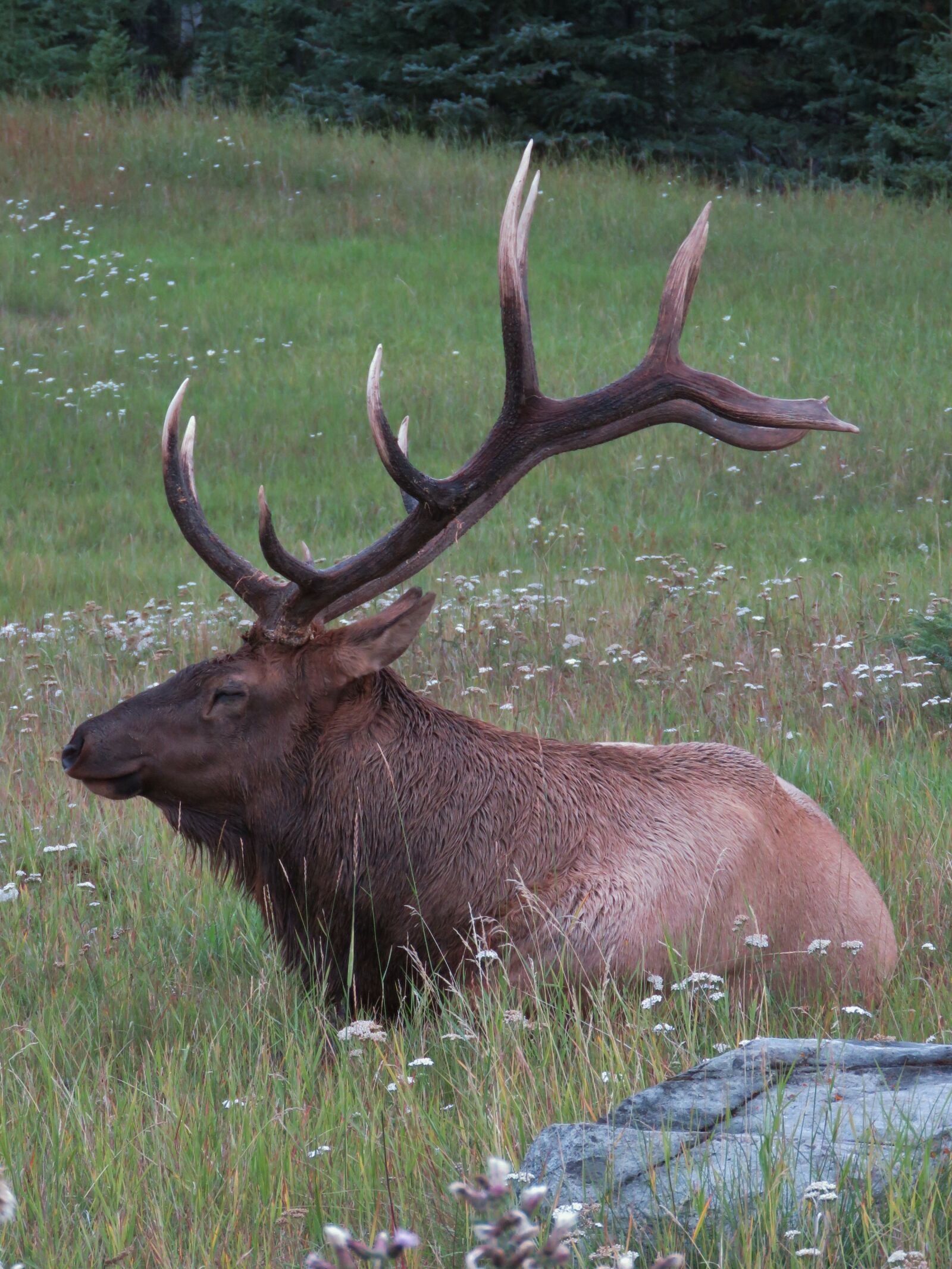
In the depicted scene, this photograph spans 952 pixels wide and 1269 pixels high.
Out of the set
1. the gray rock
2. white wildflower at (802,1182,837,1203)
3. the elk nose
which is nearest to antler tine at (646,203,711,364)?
the elk nose

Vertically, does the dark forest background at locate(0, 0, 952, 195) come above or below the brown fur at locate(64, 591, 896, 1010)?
above

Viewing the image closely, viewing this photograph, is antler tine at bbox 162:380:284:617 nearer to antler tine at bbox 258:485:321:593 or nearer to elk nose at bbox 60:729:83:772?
antler tine at bbox 258:485:321:593

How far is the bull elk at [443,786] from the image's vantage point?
379 cm

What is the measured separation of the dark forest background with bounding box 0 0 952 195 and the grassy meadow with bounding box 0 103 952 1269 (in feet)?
15.2

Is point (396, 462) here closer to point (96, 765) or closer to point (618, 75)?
point (96, 765)

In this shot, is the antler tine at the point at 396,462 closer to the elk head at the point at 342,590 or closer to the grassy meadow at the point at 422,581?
the elk head at the point at 342,590

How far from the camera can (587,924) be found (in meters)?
3.59

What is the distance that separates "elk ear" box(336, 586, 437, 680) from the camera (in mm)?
3947

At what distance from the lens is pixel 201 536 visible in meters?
4.21

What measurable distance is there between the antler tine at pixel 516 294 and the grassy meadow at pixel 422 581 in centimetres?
160

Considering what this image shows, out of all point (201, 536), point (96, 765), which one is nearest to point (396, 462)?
point (201, 536)

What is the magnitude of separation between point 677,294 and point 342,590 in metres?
1.18

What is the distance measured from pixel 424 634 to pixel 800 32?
68.5 feet

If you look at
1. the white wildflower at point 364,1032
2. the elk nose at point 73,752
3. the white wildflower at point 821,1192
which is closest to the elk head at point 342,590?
the elk nose at point 73,752
